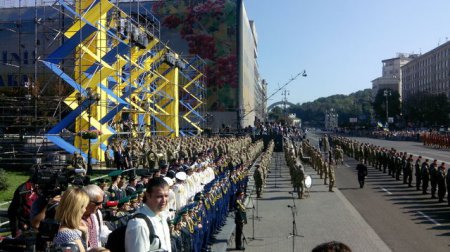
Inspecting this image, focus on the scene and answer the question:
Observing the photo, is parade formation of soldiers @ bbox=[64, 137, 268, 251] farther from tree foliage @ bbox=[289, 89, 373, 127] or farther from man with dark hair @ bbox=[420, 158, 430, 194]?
tree foliage @ bbox=[289, 89, 373, 127]

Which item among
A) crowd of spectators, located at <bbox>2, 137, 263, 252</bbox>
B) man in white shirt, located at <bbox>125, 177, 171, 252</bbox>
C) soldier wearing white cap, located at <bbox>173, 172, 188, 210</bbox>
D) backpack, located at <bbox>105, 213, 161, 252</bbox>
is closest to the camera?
man in white shirt, located at <bbox>125, 177, 171, 252</bbox>

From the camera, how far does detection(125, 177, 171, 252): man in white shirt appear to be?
12.2ft

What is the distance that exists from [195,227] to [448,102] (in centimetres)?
7786

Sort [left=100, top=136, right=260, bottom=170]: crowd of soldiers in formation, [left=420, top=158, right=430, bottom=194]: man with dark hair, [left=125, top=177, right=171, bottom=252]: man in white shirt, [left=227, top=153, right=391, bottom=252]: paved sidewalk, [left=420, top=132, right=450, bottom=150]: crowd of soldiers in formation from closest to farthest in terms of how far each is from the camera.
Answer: [left=125, top=177, right=171, bottom=252]: man in white shirt → [left=227, top=153, right=391, bottom=252]: paved sidewalk → [left=420, top=158, right=430, bottom=194]: man with dark hair → [left=100, top=136, right=260, bottom=170]: crowd of soldiers in formation → [left=420, top=132, right=450, bottom=150]: crowd of soldiers in formation

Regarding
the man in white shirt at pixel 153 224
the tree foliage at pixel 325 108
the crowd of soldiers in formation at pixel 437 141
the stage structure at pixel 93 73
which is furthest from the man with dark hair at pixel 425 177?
the tree foliage at pixel 325 108

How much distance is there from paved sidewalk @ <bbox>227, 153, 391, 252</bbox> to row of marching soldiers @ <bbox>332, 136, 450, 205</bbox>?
3244 millimetres

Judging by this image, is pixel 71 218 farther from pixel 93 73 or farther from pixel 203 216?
pixel 93 73

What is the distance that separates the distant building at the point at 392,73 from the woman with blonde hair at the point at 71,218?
134 metres

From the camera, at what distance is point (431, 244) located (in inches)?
426

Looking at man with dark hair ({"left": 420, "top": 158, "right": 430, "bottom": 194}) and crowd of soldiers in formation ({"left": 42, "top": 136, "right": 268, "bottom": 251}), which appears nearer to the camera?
crowd of soldiers in formation ({"left": 42, "top": 136, "right": 268, "bottom": 251})

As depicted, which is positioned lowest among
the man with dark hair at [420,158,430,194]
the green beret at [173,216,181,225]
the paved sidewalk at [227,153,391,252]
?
the paved sidewalk at [227,153,391,252]

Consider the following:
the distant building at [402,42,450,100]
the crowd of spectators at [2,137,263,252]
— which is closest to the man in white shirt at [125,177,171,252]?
the crowd of spectators at [2,137,263,252]

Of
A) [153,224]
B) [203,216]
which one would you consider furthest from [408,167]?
[153,224]

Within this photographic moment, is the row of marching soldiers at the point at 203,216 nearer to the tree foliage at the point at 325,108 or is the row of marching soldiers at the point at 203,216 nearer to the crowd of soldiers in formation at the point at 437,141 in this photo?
the crowd of soldiers in formation at the point at 437,141
